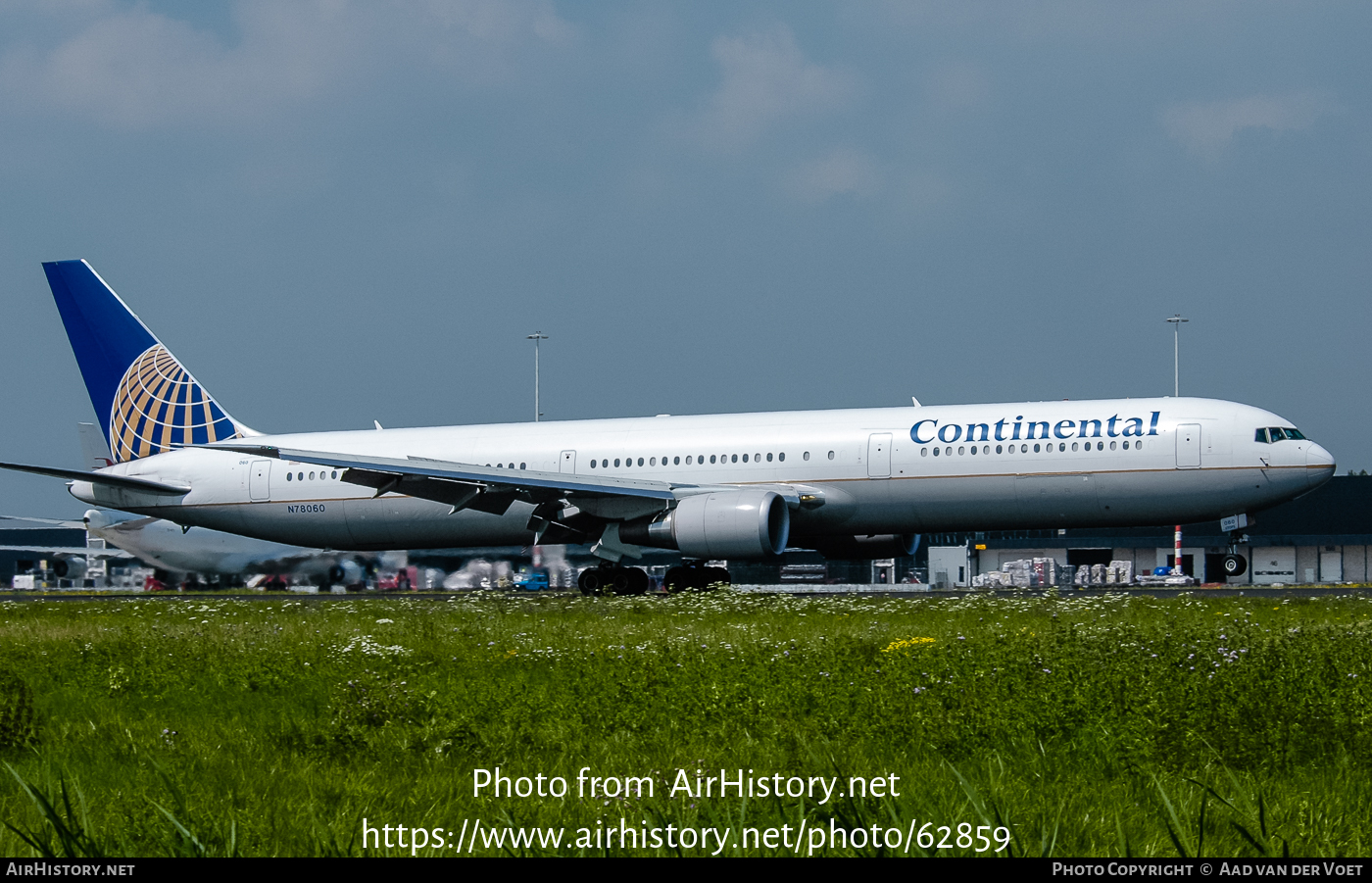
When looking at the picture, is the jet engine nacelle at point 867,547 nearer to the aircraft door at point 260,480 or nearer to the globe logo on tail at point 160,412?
the aircraft door at point 260,480

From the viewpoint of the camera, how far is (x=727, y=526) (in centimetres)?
2522

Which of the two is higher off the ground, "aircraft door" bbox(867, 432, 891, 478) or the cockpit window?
the cockpit window

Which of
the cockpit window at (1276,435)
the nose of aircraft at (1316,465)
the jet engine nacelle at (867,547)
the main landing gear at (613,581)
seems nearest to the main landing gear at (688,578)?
the main landing gear at (613,581)

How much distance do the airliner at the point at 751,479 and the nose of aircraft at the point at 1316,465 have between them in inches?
1.4

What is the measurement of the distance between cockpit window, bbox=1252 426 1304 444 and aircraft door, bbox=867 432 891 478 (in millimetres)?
6967

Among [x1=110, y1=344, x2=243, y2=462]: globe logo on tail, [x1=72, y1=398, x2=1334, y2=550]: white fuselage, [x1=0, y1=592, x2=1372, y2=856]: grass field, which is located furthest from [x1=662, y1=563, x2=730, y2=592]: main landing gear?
[x1=0, y1=592, x2=1372, y2=856]: grass field

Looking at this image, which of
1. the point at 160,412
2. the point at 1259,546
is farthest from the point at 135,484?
the point at 1259,546

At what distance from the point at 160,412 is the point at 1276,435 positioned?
2656 centimetres

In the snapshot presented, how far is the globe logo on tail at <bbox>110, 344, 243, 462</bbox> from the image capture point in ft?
113

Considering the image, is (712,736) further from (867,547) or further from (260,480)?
(260,480)

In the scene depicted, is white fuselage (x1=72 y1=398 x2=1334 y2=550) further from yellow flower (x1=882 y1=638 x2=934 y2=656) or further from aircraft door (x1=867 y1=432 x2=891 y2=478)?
yellow flower (x1=882 y1=638 x2=934 y2=656)

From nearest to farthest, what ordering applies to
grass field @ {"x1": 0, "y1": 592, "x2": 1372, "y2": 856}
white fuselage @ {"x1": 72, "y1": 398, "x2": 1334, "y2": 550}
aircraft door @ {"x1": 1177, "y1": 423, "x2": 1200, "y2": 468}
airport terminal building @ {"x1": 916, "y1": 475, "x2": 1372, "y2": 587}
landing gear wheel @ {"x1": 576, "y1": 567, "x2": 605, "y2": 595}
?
grass field @ {"x1": 0, "y1": 592, "x2": 1372, "y2": 856} → aircraft door @ {"x1": 1177, "y1": 423, "x2": 1200, "y2": 468} → white fuselage @ {"x1": 72, "y1": 398, "x2": 1334, "y2": 550} → landing gear wheel @ {"x1": 576, "y1": 567, "x2": 605, "y2": 595} → airport terminal building @ {"x1": 916, "y1": 475, "x2": 1372, "y2": 587}

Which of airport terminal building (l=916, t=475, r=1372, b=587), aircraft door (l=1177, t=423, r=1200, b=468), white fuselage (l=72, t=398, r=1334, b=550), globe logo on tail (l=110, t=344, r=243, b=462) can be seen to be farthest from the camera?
airport terminal building (l=916, t=475, r=1372, b=587)
